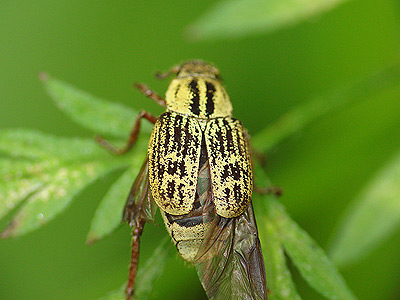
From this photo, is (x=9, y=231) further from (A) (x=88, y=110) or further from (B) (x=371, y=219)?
(B) (x=371, y=219)

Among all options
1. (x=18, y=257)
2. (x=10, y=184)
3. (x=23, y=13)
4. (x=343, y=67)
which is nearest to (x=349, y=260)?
(x=10, y=184)

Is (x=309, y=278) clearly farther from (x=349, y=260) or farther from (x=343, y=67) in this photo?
(x=343, y=67)

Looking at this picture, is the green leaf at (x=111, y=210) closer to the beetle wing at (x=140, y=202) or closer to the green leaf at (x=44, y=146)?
the beetle wing at (x=140, y=202)

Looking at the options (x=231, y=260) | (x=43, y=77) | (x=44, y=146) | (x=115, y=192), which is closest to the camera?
(x=231, y=260)

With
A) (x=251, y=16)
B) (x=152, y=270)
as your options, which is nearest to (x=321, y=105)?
(x=251, y=16)

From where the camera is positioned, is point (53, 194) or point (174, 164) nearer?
point (174, 164)

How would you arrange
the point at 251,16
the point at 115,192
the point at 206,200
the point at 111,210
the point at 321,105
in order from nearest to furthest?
the point at 206,200 → the point at 111,210 → the point at 115,192 → the point at 321,105 → the point at 251,16
